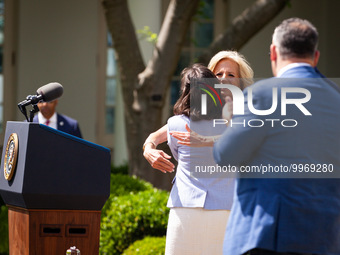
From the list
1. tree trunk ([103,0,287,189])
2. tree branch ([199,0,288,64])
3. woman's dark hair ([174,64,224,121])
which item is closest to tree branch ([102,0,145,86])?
tree trunk ([103,0,287,189])

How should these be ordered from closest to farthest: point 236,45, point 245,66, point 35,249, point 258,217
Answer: point 258,217 < point 35,249 < point 245,66 < point 236,45

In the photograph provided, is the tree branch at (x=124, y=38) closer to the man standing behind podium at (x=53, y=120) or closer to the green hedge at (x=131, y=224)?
the man standing behind podium at (x=53, y=120)

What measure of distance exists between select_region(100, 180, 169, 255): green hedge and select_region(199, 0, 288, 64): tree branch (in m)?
2.02

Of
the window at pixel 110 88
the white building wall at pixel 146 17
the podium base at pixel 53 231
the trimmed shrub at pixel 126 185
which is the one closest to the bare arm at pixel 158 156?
the podium base at pixel 53 231

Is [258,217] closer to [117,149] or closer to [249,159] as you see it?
[249,159]

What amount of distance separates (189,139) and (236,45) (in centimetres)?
403

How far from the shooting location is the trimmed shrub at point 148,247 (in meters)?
5.25

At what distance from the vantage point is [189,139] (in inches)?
127

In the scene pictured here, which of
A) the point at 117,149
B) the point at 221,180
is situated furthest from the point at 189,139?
the point at 117,149

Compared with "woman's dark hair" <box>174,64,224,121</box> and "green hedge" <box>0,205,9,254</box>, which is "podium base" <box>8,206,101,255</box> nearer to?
"woman's dark hair" <box>174,64,224,121</box>

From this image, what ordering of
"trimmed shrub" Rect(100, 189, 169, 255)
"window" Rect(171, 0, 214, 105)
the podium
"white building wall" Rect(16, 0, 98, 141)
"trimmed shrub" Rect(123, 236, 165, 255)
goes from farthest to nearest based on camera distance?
"window" Rect(171, 0, 214, 105), "white building wall" Rect(16, 0, 98, 141), "trimmed shrub" Rect(100, 189, 169, 255), "trimmed shrub" Rect(123, 236, 165, 255), the podium

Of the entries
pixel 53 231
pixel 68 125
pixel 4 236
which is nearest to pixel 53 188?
pixel 53 231

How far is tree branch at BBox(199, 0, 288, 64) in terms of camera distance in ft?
23.2

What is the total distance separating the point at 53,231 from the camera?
325cm
